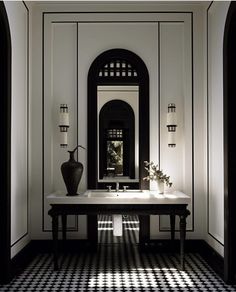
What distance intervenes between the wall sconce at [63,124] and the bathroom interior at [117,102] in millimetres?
12

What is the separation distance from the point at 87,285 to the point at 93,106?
1.86 m

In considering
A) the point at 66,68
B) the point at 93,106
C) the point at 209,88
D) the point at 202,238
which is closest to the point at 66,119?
the point at 93,106

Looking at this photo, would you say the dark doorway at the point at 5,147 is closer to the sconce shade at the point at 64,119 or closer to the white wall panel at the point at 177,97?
the sconce shade at the point at 64,119

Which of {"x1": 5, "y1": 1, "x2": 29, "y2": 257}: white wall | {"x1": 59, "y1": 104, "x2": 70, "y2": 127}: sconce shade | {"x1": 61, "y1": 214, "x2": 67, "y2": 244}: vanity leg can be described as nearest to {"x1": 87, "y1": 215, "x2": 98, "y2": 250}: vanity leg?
{"x1": 61, "y1": 214, "x2": 67, "y2": 244}: vanity leg

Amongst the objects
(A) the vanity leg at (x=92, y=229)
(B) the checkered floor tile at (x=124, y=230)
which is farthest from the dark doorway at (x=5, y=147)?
(B) the checkered floor tile at (x=124, y=230)

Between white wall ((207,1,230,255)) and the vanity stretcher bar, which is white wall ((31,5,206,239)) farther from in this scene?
the vanity stretcher bar

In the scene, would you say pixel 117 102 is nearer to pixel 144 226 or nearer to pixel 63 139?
pixel 63 139

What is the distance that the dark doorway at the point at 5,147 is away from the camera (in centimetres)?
313

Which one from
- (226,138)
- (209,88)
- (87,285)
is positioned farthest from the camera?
(209,88)

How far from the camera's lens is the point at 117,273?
3328mm

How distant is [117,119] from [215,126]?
1029 mm

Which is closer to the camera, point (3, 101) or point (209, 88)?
point (3, 101)

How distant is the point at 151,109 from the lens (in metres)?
4.12

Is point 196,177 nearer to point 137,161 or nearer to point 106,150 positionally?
point 137,161
